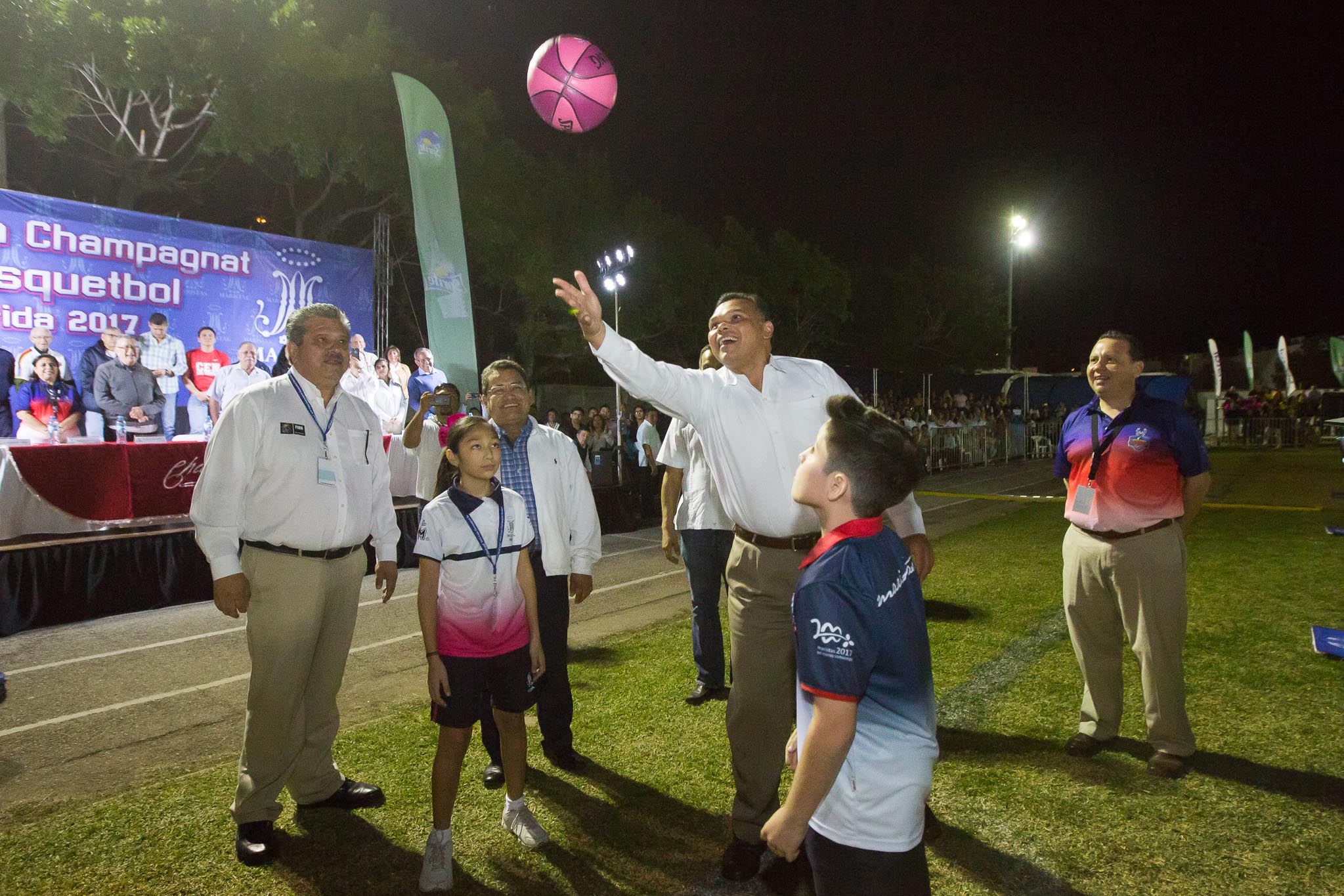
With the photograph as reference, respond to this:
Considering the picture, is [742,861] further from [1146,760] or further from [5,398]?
[5,398]

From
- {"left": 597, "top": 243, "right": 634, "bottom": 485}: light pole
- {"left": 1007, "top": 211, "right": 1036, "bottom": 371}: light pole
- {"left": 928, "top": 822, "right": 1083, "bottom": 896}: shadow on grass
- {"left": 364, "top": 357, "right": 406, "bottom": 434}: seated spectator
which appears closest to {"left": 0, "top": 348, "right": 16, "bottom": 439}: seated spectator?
{"left": 364, "top": 357, "right": 406, "bottom": 434}: seated spectator

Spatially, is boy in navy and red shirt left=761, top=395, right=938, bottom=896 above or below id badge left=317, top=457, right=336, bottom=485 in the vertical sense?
below

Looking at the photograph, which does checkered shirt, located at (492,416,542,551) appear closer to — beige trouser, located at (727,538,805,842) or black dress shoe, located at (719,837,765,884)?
beige trouser, located at (727,538,805,842)

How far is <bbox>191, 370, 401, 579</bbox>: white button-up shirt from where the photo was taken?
10.3 ft

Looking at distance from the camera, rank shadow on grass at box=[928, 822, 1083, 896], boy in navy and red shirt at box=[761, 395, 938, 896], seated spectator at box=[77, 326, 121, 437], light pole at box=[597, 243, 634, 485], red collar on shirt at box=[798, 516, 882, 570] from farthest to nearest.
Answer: light pole at box=[597, 243, 634, 485], seated spectator at box=[77, 326, 121, 437], shadow on grass at box=[928, 822, 1083, 896], red collar on shirt at box=[798, 516, 882, 570], boy in navy and red shirt at box=[761, 395, 938, 896]

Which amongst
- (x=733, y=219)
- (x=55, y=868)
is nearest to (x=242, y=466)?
(x=55, y=868)

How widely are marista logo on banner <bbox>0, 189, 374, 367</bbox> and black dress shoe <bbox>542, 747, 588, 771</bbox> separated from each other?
33.8ft

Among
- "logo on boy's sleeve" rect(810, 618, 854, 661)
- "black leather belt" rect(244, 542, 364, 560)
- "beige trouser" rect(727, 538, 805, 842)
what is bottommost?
"beige trouser" rect(727, 538, 805, 842)

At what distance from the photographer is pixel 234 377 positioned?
11.7 metres

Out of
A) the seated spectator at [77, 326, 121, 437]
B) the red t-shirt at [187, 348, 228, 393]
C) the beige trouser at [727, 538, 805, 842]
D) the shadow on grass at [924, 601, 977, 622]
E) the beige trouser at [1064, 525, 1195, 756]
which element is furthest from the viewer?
the red t-shirt at [187, 348, 228, 393]

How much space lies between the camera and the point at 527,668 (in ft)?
10.3

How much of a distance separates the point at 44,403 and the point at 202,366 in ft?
6.45

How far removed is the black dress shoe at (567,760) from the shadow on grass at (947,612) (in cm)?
342

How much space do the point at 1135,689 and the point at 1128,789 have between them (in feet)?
4.64
